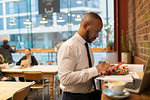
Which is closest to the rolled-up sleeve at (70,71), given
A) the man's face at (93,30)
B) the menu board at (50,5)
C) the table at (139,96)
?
the man's face at (93,30)

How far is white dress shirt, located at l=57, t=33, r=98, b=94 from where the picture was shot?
4.83 ft

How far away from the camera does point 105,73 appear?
1.45m

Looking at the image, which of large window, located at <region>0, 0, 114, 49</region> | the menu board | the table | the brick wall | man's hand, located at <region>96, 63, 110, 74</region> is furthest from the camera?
large window, located at <region>0, 0, 114, 49</region>

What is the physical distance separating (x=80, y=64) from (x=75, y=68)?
0.06 meters

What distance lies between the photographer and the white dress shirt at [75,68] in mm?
1474

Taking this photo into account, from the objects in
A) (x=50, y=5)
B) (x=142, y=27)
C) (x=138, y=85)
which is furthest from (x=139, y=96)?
(x=50, y=5)

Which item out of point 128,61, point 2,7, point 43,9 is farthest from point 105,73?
point 2,7

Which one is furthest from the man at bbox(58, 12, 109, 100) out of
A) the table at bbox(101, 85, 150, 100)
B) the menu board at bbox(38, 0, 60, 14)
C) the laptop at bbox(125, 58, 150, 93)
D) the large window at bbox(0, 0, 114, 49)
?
the large window at bbox(0, 0, 114, 49)

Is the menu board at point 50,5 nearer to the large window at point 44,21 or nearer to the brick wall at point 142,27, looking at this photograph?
the large window at point 44,21

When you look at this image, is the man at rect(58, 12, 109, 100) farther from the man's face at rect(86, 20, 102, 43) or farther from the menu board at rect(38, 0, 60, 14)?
the menu board at rect(38, 0, 60, 14)

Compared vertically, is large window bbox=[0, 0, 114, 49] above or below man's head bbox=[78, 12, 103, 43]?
above

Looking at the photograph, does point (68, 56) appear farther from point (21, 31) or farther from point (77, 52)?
point (21, 31)

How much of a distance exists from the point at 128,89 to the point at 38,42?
895 cm

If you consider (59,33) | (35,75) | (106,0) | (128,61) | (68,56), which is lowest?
(35,75)
